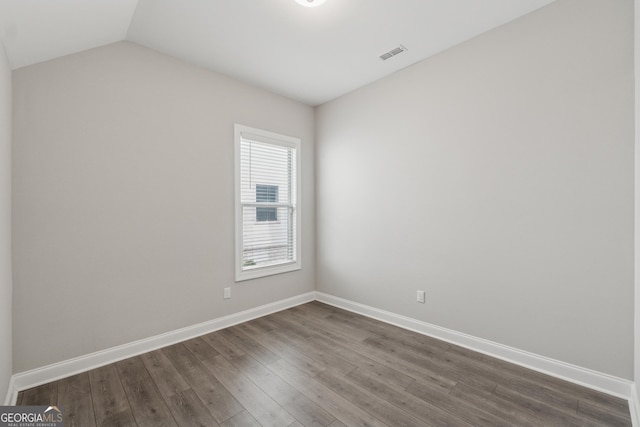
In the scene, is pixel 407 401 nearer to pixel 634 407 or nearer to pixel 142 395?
pixel 634 407

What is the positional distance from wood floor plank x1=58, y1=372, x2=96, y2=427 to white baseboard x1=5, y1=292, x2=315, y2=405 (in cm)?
8

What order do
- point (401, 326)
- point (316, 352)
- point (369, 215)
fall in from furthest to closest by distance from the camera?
1. point (369, 215)
2. point (401, 326)
3. point (316, 352)

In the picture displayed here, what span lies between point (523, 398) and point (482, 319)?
0.69 m

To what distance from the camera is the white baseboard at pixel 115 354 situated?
2004 millimetres

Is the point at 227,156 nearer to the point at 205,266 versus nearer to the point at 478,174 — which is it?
the point at 205,266

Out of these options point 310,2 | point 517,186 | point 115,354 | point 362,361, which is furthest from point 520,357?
point 115,354

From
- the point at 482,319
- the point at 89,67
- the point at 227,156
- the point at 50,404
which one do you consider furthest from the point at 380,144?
the point at 50,404

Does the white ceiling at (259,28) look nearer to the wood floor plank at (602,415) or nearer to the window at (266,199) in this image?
the window at (266,199)

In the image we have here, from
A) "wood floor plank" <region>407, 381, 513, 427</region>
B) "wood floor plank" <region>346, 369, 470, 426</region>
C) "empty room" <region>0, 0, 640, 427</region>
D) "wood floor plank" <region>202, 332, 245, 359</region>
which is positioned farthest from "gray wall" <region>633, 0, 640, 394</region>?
"wood floor plank" <region>202, 332, 245, 359</region>

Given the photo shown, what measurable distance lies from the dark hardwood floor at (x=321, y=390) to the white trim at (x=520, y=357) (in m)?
0.07

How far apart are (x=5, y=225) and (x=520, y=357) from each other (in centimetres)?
382

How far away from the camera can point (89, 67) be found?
90.0 inches

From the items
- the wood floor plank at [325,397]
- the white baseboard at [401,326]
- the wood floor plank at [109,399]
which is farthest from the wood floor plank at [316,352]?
the wood floor plank at [109,399]

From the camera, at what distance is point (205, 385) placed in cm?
205
